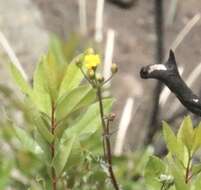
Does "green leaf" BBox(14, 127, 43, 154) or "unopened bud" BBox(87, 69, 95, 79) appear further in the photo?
"green leaf" BBox(14, 127, 43, 154)

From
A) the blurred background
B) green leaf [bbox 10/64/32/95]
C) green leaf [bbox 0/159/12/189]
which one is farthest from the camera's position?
the blurred background

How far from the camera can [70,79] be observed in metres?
1.00

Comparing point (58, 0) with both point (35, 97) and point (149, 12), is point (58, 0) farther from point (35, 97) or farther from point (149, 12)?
point (35, 97)

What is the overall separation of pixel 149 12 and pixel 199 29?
41 centimetres

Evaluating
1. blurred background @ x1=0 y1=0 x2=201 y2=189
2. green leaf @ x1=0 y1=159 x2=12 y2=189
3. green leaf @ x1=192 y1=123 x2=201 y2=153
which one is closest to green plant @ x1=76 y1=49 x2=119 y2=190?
green leaf @ x1=192 y1=123 x2=201 y2=153

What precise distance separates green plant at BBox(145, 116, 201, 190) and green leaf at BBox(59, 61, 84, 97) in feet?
0.44

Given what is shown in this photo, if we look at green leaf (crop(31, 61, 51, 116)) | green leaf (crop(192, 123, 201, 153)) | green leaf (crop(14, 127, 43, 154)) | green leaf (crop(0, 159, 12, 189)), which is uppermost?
green leaf (crop(31, 61, 51, 116))

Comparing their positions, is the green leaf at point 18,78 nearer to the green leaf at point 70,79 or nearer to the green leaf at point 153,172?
the green leaf at point 70,79

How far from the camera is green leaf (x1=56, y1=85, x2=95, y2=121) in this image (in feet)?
3.18

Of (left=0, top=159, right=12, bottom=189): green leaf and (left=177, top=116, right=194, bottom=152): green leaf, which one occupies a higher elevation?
(left=177, top=116, right=194, bottom=152): green leaf

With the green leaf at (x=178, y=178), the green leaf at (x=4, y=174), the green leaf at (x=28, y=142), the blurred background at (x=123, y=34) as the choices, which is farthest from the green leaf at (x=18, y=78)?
the blurred background at (x=123, y=34)

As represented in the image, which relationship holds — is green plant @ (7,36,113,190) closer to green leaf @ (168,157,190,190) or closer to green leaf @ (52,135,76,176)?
green leaf @ (52,135,76,176)

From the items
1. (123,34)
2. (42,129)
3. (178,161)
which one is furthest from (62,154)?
(123,34)

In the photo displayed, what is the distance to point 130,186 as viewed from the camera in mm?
1912
